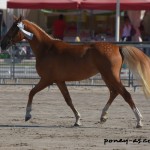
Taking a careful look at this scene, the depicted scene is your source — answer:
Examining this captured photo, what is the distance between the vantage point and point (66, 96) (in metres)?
14.8

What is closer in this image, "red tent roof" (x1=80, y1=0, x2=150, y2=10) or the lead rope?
the lead rope

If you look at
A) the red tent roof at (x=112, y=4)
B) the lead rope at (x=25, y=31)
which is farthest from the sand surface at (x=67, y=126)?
the red tent roof at (x=112, y=4)

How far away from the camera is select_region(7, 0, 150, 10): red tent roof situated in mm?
30250

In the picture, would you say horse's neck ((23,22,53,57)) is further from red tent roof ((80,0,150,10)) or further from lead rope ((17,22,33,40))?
red tent roof ((80,0,150,10))

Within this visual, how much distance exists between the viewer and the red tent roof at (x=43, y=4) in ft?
99.7

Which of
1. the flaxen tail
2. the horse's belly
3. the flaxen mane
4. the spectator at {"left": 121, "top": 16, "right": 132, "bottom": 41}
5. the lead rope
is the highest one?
the lead rope

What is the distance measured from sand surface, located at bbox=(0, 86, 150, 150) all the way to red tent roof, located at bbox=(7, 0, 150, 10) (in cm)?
969

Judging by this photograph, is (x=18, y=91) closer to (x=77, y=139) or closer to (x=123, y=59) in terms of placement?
(x=123, y=59)

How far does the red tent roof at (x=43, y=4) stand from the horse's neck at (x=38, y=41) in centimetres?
1545

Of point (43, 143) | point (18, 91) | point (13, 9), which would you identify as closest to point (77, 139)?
point (43, 143)

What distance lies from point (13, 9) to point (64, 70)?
18707 mm

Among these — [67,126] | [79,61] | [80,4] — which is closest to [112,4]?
[80,4]

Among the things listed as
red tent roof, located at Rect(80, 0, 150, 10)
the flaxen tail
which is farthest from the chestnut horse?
red tent roof, located at Rect(80, 0, 150, 10)

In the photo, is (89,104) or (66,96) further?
(89,104)
